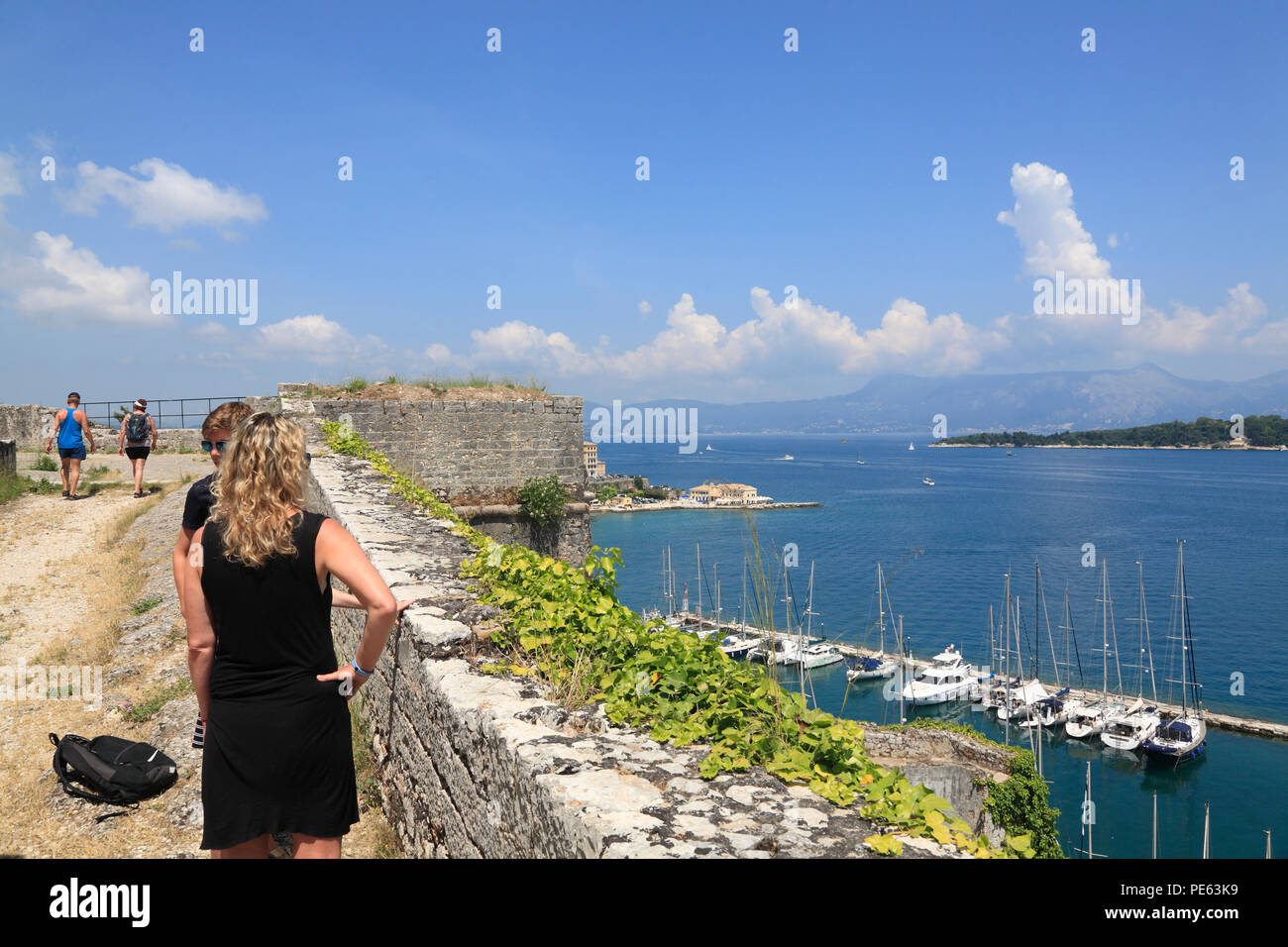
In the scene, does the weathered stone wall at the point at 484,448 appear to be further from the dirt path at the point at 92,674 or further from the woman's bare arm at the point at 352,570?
the woman's bare arm at the point at 352,570

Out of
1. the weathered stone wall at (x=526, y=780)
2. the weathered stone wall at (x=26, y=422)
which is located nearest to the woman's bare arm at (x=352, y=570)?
the weathered stone wall at (x=526, y=780)

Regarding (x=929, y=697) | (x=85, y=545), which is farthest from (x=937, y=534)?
(x=85, y=545)

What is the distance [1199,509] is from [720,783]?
120 metres

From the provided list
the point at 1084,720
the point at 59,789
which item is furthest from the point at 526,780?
the point at 1084,720

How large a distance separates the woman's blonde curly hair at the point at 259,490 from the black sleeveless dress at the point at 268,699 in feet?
0.14

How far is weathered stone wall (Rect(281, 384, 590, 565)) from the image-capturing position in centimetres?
1280

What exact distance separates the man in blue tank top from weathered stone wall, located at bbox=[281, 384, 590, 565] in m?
2.94

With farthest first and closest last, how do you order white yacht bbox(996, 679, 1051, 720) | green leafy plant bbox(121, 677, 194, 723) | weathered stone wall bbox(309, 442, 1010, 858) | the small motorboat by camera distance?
1. the small motorboat
2. white yacht bbox(996, 679, 1051, 720)
3. green leafy plant bbox(121, 677, 194, 723)
4. weathered stone wall bbox(309, 442, 1010, 858)

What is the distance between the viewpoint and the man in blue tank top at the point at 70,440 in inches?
510

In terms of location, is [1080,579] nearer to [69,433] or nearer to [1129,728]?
[1129,728]

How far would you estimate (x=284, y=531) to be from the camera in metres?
2.29

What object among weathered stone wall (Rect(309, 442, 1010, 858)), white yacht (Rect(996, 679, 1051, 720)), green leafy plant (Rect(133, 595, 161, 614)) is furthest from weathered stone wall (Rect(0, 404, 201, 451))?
Answer: white yacht (Rect(996, 679, 1051, 720))

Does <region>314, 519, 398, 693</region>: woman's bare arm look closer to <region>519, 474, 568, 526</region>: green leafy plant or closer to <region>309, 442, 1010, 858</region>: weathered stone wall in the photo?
<region>309, 442, 1010, 858</region>: weathered stone wall
